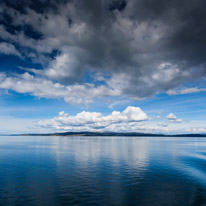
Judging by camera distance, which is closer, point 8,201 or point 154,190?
point 8,201

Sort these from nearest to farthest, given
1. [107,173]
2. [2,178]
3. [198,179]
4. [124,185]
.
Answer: [124,185]
[2,178]
[198,179]
[107,173]

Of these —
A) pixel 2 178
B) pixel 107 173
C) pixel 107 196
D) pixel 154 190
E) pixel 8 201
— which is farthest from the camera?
pixel 107 173

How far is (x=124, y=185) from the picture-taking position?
3462cm

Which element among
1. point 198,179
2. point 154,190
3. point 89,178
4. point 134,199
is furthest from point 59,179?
point 198,179

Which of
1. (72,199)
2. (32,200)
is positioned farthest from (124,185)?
(32,200)

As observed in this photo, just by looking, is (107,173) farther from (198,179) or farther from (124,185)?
(198,179)

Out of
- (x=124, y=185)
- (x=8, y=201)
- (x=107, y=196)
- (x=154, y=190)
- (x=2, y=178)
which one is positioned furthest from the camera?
(x=2, y=178)

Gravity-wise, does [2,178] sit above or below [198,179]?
above

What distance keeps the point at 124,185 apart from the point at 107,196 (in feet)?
23.1

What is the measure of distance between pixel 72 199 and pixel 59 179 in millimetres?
12623

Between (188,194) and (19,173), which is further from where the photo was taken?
(19,173)

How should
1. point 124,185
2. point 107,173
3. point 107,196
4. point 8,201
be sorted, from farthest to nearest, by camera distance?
point 107,173
point 124,185
point 107,196
point 8,201

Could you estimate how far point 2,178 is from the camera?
38.4 meters

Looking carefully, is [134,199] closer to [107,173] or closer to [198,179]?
[107,173]
